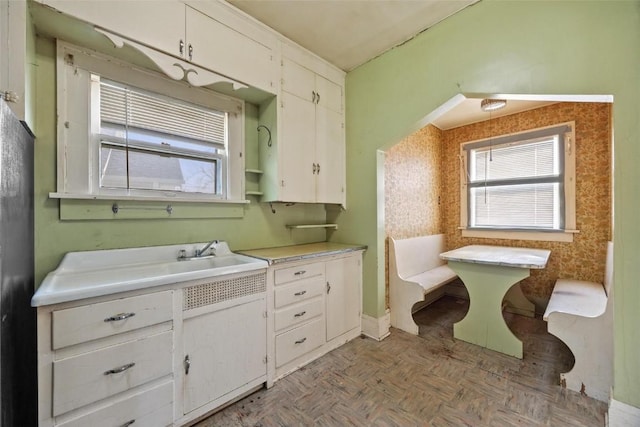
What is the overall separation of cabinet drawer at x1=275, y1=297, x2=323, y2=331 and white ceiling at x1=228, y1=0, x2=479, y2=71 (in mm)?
2342

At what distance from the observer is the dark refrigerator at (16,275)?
37.9 inches

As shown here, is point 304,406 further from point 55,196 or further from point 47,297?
point 55,196

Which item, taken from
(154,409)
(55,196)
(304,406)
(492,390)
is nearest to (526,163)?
(492,390)

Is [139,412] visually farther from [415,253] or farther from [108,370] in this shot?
[415,253]

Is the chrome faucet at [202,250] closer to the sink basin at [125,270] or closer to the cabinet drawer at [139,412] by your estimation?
the sink basin at [125,270]

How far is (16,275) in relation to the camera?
1.14 m

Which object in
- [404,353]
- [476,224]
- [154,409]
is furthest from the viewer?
[476,224]

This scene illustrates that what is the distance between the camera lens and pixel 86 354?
1.19 meters

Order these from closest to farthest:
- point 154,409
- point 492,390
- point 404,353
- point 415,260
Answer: point 154,409
point 492,390
point 404,353
point 415,260

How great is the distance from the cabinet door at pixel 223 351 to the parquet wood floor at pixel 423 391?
0.60 ft

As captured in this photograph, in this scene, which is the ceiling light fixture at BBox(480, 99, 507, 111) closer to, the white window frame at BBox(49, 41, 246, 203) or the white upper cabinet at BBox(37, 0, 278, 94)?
the white upper cabinet at BBox(37, 0, 278, 94)

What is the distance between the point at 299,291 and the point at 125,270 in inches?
48.1

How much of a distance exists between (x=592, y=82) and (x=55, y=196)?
3.29 meters

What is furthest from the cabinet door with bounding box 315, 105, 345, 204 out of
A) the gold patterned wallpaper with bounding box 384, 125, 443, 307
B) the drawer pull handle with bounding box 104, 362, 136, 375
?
the drawer pull handle with bounding box 104, 362, 136, 375
